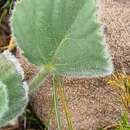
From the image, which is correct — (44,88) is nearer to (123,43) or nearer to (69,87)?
(69,87)

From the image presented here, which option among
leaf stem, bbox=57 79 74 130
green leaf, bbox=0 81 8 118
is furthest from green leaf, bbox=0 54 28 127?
leaf stem, bbox=57 79 74 130

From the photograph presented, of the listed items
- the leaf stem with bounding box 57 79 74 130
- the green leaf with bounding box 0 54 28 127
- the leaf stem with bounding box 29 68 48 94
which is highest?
the green leaf with bounding box 0 54 28 127

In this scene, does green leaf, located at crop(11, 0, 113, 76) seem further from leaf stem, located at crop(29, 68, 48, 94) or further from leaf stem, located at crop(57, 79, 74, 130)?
leaf stem, located at crop(57, 79, 74, 130)

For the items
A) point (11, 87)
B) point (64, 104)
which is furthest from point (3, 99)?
point (64, 104)

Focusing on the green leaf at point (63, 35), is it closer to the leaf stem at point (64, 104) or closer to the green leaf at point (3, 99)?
the green leaf at point (3, 99)

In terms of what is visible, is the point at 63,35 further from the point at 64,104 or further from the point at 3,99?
the point at 64,104

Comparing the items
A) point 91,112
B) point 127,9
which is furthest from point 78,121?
point 127,9
